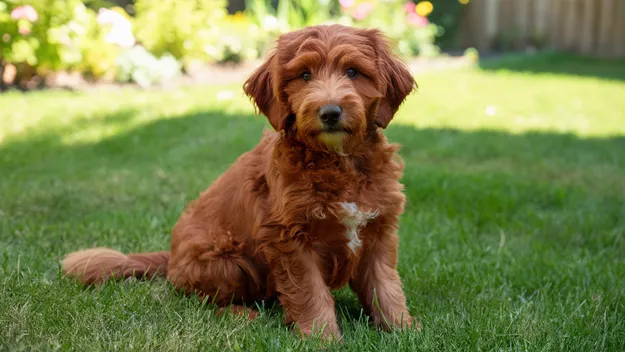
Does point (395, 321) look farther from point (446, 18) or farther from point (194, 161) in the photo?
point (446, 18)

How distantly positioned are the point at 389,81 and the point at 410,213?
224 cm

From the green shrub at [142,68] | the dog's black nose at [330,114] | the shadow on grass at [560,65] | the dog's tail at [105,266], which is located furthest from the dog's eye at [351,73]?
the shadow on grass at [560,65]

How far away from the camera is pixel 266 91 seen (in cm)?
349

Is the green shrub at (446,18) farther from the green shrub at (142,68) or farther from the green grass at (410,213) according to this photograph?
the green shrub at (142,68)

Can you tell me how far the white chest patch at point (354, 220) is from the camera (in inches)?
129

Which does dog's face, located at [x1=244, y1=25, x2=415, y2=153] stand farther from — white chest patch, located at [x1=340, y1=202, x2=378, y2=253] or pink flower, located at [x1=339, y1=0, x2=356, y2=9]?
pink flower, located at [x1=339, y1=0, x2=356, y2=9]

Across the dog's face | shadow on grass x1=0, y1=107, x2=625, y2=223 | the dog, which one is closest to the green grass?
shadow on grass x1=0, y1=107, x2=625, y2=223

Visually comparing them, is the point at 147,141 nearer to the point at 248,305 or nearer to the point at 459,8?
the point at 248,305

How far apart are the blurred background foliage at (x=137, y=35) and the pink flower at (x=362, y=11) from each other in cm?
2

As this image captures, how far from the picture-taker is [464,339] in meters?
3.06

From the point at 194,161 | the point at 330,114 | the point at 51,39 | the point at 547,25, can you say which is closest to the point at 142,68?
the point at 51,39

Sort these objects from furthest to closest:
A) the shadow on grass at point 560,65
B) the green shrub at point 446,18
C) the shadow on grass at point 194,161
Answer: the green shrub at point 446,18 → the shadow on grass at point 560,65 → the shadow on grass at point 194,161

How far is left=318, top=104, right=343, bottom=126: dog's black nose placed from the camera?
3.11 m

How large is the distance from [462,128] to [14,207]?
535cm
